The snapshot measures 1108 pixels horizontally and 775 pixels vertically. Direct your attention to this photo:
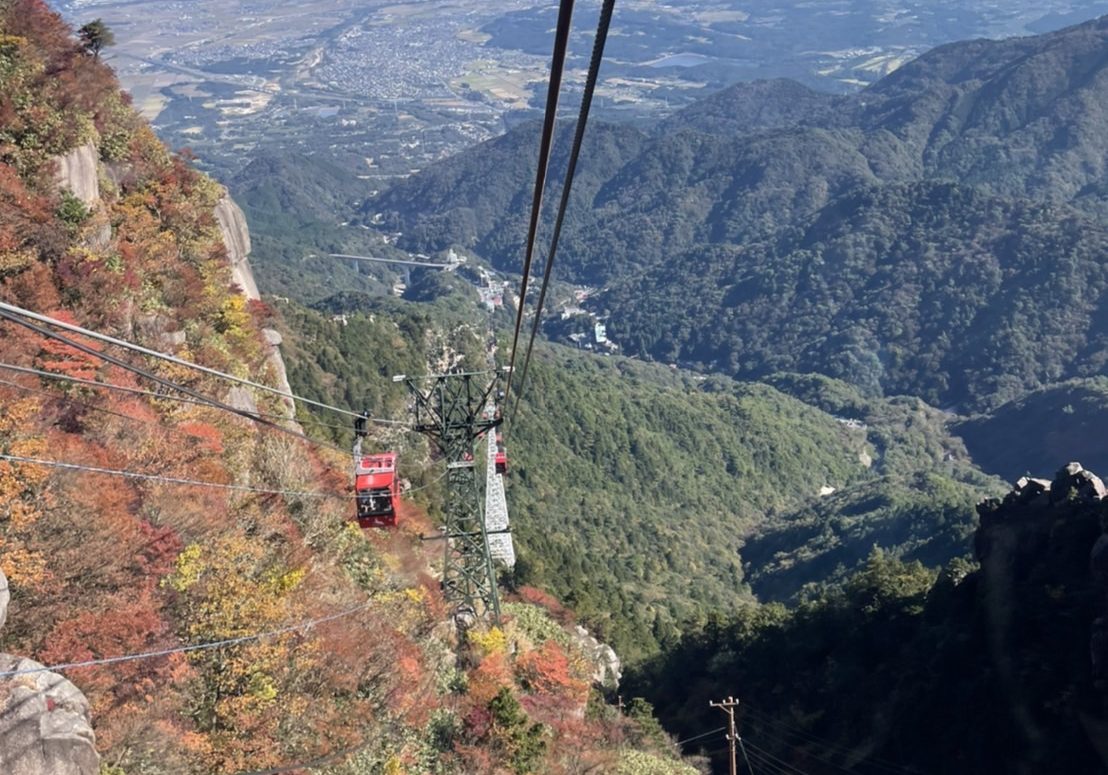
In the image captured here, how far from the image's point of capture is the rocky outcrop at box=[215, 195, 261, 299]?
105ft

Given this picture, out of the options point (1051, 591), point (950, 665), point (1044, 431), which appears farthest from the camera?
point (1044, 431)

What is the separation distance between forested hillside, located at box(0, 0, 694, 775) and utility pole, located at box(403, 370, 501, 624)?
72 centimetres

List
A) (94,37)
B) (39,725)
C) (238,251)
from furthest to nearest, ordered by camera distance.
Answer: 1. (238,251)
2. (94,37)
3. (39,725)

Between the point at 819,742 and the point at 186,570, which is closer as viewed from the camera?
the point at 186,570

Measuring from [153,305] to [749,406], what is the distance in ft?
351

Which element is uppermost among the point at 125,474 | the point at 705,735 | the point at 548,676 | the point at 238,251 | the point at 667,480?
the point at 125,474

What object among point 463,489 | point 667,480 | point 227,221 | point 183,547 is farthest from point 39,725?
point 667,480

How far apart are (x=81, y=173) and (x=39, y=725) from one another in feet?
57.6

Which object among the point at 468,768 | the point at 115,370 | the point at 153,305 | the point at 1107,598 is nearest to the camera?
the point at 468,768

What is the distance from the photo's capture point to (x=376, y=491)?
1955cm

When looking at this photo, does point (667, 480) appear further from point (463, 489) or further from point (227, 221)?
point (463, 489)

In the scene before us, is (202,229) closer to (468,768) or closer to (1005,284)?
(468,768)

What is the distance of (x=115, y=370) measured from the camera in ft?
71.7

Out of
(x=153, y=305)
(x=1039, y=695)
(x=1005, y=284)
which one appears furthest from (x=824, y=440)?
(x=153, y=305)
